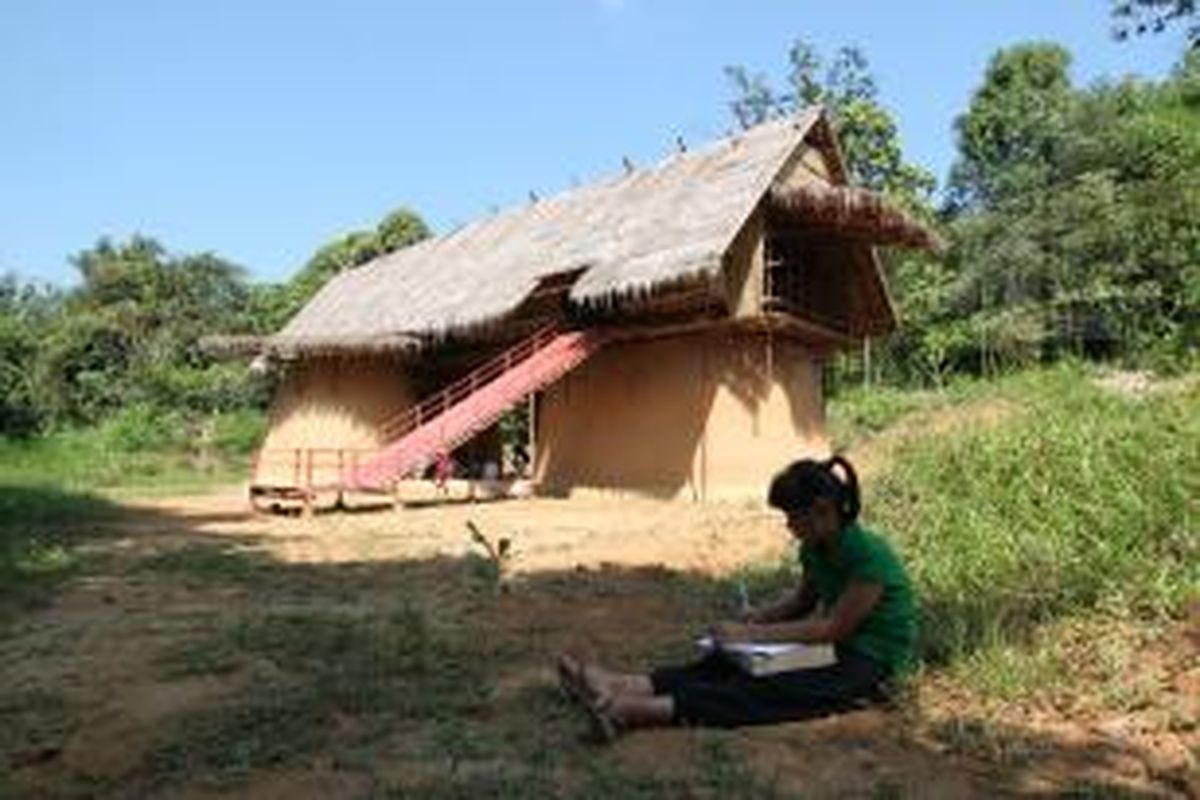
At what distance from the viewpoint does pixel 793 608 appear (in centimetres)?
601

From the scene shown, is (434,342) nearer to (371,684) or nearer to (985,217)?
(371,684)

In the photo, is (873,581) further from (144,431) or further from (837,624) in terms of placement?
(144,431)

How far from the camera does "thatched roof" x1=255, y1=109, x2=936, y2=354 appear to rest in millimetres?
17031

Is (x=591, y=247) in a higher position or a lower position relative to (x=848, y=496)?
higher

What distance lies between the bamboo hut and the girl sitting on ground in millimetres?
10241

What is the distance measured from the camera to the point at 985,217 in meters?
34.1

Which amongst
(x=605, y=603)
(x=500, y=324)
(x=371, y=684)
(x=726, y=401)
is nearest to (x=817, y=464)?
(x=371, y=684)

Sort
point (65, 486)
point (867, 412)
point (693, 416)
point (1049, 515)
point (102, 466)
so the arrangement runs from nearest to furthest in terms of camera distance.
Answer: point (1049, 515) < point (693, 416) < point (867, 412) < point (65, 486) < point (102, 466)

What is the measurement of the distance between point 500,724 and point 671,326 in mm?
11609

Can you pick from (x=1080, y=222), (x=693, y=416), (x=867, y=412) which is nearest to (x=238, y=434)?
(x=867, y=412)

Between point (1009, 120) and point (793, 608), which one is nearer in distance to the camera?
point (793, 608)

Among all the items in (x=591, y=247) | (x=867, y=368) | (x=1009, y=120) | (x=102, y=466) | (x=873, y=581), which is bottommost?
(x=873, y=581)

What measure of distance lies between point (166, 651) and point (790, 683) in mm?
3482

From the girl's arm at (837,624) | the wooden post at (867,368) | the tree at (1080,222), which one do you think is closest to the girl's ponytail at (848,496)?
the girl's arm at (837,624)
